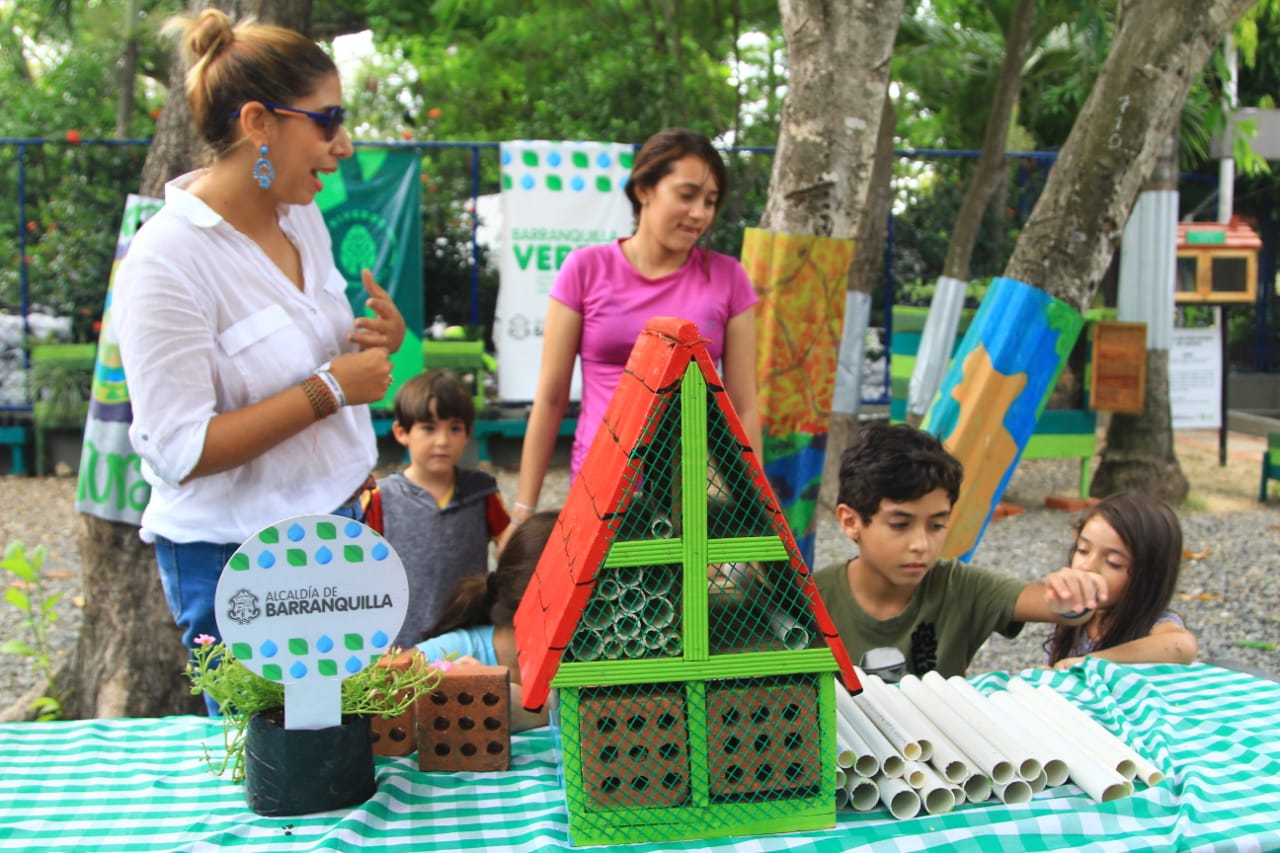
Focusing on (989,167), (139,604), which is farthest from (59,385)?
(989,167)

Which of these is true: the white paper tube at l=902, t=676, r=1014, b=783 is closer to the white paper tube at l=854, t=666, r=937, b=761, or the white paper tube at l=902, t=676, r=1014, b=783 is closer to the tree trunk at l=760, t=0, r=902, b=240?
the white paper tube at l=854, t=666, r=937, b=761

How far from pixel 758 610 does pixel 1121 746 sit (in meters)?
0.59

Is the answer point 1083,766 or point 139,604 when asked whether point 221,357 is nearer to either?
point 1083,766

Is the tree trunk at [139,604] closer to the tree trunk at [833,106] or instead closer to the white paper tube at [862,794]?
the tree trunk at [833,106]

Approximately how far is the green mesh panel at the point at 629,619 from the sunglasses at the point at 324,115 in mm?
922

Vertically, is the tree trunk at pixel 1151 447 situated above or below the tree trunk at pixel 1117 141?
below

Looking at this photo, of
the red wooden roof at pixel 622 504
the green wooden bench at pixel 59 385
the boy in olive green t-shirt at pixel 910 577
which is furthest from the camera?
the green wooden bench at pixel 59 385

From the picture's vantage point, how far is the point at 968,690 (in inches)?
70.3

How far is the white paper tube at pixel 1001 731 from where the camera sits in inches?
60.6

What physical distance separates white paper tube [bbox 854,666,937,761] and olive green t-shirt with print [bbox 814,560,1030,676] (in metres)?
0.49

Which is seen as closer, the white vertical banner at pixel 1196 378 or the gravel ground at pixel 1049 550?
the gravel ground at pixel 1049 550

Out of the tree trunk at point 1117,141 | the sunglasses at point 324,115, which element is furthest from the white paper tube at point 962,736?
the tree trunk at point 1117,141

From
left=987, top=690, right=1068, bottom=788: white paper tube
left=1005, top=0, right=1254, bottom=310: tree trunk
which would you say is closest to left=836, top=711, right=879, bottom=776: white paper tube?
left=987, top=690, right=1068, bottom=788: white paper tube

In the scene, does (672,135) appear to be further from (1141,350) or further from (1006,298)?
(1141,350)
